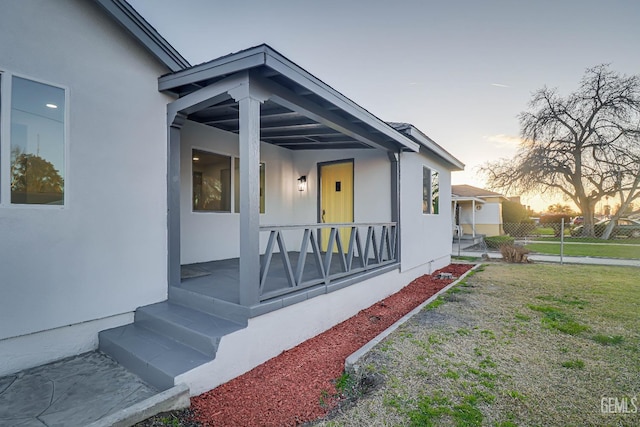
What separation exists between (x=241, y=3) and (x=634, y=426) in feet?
37.5

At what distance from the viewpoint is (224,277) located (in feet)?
15.0

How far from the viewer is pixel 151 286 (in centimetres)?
396

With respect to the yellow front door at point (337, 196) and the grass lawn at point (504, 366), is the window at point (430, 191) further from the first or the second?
the grass lawn at point (504, 366)

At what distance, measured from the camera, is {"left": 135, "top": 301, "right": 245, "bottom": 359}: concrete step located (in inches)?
116

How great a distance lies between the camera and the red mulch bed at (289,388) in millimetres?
2445

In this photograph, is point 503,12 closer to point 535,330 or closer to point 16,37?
point 535,330

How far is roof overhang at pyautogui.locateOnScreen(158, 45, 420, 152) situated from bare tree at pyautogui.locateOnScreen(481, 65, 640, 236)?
67.7ft

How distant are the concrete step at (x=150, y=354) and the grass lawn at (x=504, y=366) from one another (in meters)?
1.41

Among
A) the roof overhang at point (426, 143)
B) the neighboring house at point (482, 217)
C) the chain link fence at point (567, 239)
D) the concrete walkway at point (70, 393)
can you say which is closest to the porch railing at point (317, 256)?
the concrete walkway at point (70, 393)

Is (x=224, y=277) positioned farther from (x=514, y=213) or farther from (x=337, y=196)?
(x=514, y=213)

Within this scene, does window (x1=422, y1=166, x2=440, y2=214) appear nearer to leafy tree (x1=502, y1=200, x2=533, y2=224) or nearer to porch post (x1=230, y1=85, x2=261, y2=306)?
porch post (x1=230, y1=85, x2=261, y2=306)

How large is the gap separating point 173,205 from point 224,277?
4.29 ft

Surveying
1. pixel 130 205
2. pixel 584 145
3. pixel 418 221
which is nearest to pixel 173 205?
pixel 130 205

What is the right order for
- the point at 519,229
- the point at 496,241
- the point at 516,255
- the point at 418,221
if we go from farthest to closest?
the point at 519,229 < the point at 496,241 < the point at 516,255 < the point at 418,221
